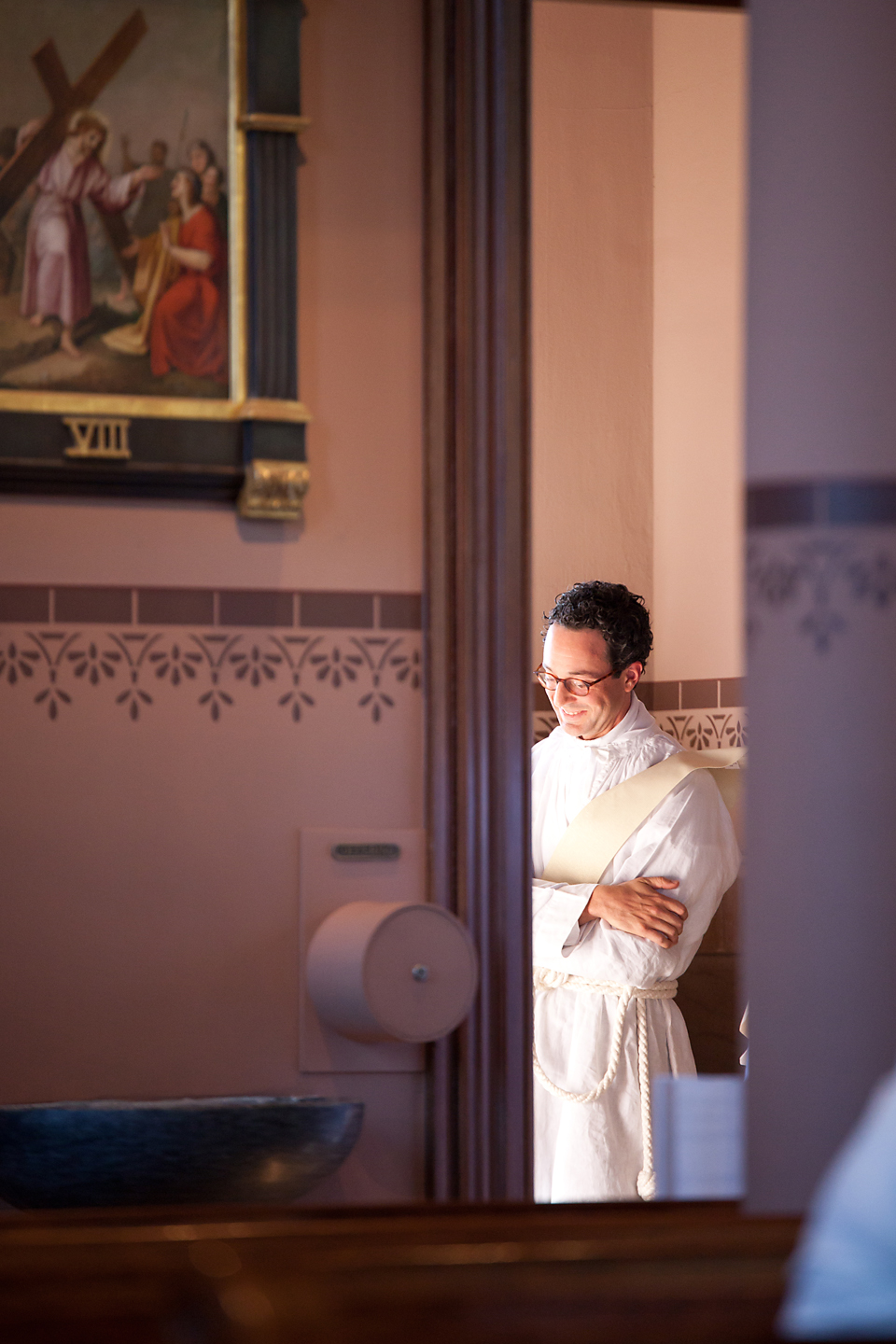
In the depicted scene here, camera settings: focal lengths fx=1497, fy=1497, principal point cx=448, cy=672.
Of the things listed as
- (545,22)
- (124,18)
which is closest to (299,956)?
(124,18)

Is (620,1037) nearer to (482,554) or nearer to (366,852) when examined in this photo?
(366,852)

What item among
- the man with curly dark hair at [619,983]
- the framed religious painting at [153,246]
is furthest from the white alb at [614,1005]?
the framed religious painting at [153,246]

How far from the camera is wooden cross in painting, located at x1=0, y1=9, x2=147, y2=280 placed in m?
2.85

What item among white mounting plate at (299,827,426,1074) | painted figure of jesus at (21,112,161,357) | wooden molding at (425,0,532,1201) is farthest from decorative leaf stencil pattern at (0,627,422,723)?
painted figure of jesus at (21,112,161,357)

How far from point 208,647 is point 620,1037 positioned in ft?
7.18

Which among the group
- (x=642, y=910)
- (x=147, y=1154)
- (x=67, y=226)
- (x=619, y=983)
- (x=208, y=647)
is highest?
(x=67, y=226)

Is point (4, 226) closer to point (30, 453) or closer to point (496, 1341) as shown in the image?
point (30, 453)

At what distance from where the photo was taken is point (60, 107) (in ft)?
9.40

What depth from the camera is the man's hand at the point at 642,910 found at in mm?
4461

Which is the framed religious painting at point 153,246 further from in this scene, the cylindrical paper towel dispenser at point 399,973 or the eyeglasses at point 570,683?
the eyeglasses at point 570,683

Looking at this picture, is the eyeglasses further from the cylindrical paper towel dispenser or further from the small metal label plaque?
the cylindrical paper towel dispenser

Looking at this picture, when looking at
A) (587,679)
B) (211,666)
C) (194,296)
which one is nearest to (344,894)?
(211,666)

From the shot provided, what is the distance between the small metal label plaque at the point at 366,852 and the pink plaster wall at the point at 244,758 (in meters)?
0.05

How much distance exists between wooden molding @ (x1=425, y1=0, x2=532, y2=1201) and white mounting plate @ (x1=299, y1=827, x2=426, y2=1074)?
53 mm
